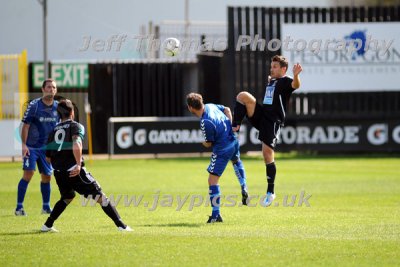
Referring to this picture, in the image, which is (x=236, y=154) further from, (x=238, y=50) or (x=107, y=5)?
(x=107, y=5)

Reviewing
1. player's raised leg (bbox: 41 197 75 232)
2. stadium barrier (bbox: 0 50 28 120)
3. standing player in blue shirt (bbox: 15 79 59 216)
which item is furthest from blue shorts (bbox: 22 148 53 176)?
stadium barrier (bbox: 0 50 28 120)

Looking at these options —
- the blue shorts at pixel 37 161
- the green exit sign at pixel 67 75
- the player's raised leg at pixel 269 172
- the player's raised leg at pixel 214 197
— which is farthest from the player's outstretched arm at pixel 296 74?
the green exit sign at pixel 67 75

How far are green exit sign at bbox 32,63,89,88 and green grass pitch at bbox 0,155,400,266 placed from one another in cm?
1153

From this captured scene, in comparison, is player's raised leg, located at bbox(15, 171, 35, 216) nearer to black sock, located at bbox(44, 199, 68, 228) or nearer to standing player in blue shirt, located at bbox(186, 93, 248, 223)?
black sock, located at bbox(44, 199, 68, 228)

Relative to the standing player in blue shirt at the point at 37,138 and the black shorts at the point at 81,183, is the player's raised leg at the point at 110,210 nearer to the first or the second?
the black shorts at the point at 81,183

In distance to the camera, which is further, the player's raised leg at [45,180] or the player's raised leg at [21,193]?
the player's raised leg at [45,180]

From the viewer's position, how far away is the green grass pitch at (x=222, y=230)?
1092 centimetres

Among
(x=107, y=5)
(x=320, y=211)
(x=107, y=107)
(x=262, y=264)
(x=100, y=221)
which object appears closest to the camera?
(x=262, y=264)

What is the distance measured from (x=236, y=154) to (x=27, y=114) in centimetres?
361

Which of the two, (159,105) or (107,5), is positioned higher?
(107,5)

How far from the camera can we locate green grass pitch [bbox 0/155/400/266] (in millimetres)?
10922

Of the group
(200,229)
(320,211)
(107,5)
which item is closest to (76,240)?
(200,229)

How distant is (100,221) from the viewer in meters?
15.0

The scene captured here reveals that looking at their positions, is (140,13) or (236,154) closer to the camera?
(236,154)
